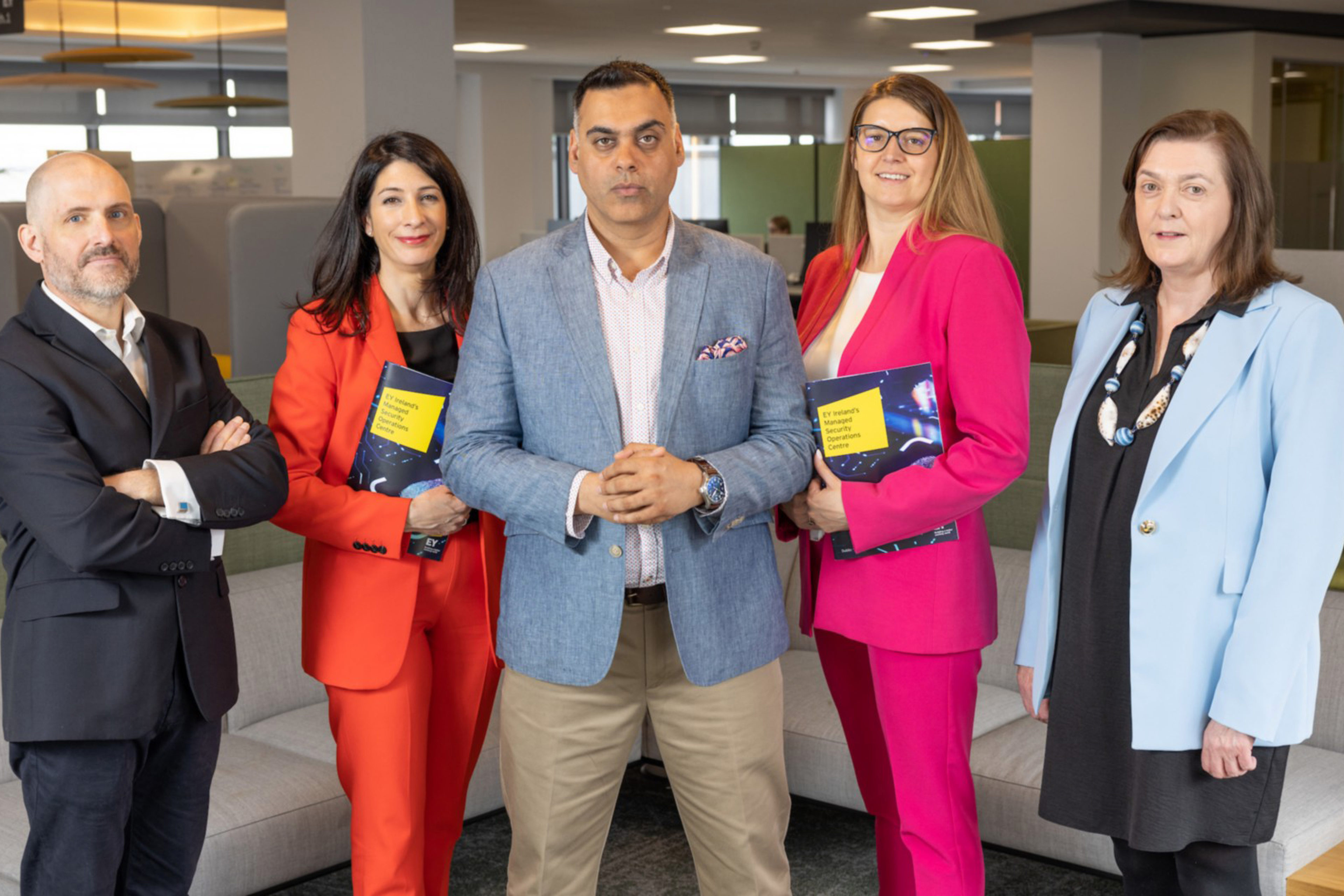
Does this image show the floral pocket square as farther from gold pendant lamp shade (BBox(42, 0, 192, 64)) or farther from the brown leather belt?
gold pendant lamp shade (BBox(42, 0, 192, 64))

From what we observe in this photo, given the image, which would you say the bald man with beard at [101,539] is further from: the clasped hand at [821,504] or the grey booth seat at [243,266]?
the grey booth seat at [243,266]

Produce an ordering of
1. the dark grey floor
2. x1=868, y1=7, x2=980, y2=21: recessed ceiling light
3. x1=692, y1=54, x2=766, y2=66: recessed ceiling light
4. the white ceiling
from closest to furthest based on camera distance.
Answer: the dark grey floor → the white ceiling → x1=868, y1=7, x2=980, y2=21: recessed ceiling light → x1=692, y1=54, x2=766, y2=66: recessed ceiling light

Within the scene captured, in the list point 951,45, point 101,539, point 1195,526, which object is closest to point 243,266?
point 101,539

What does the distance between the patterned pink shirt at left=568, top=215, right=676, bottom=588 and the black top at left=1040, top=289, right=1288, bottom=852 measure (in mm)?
591

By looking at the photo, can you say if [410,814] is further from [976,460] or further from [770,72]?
[770,72]

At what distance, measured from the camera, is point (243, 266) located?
4.14 metres

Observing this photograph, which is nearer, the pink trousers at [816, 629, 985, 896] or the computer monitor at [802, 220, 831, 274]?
the pink trousers at [816, 629, 985, 896]

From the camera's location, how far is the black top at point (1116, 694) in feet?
5.92

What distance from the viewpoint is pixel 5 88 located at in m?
13.2

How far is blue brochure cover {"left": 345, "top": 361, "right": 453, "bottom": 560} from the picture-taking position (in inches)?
86.0

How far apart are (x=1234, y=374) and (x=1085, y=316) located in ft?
1.16

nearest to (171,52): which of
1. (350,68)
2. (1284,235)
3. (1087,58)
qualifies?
(350,68)

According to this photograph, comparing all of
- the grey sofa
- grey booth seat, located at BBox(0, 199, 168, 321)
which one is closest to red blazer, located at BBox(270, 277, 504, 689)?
the grey sofa

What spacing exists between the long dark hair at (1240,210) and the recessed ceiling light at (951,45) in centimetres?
1136
